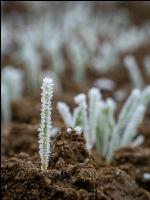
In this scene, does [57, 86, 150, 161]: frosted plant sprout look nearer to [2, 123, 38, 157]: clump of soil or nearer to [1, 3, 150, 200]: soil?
[1, 3, 150, 200]: soil

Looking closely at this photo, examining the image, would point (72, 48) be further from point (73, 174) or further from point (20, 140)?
point (73, 174)

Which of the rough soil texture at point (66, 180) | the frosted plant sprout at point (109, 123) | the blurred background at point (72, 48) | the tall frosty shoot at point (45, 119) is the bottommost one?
the rough soil texture at point (66, 180)

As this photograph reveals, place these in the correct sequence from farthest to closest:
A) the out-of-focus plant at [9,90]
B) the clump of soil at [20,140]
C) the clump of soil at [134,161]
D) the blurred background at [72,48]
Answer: the blurred background at [72,48], the out-of-focus plant at [9,90], the clump of soil at [20,140], the clump of soil at [134,161]

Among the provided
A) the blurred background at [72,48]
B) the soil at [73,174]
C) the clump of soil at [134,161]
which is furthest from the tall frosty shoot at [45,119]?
the blurred background at [72,48]

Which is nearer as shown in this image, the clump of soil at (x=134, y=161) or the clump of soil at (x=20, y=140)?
the clump of soil at (x=134, y=161)

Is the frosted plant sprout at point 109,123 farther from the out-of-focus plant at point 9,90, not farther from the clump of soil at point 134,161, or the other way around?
the out-of-focus plant at point 9,90

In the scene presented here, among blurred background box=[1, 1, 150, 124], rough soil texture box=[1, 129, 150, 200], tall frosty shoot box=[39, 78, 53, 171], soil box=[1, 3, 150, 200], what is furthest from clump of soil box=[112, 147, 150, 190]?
blurred background box=[1, 1, 150, 124]
